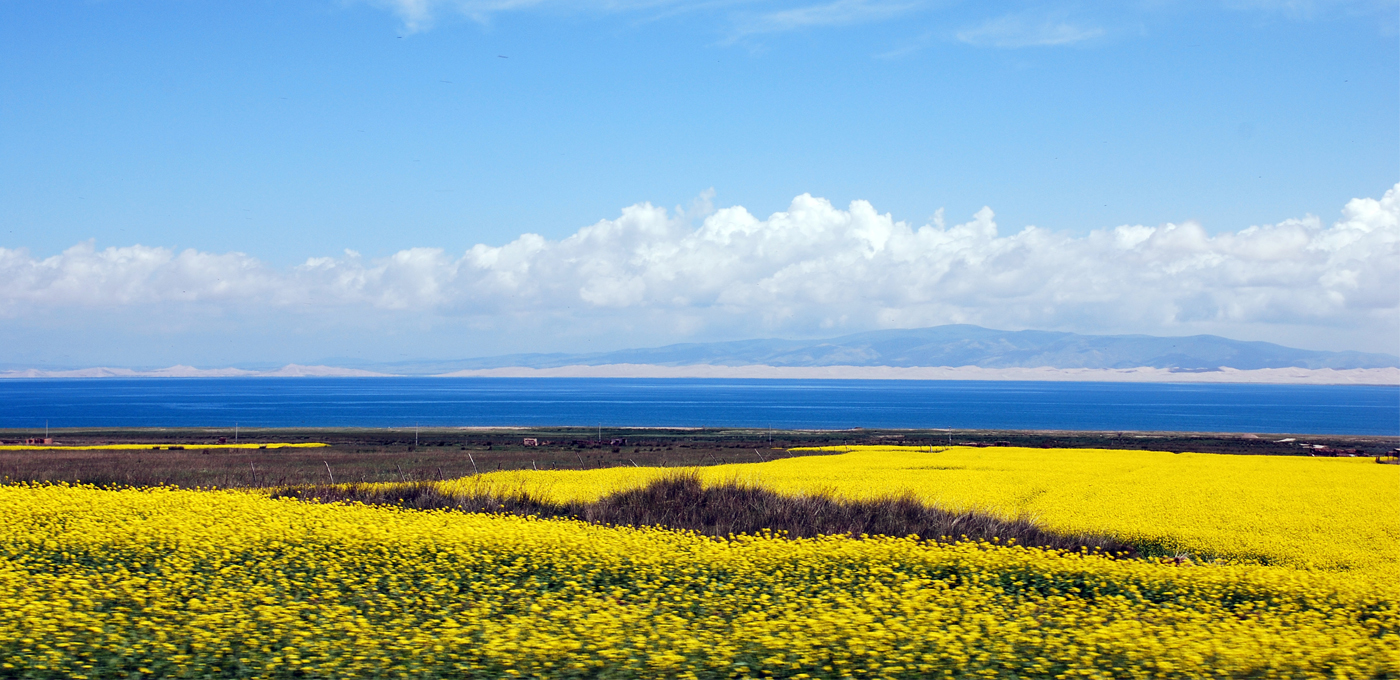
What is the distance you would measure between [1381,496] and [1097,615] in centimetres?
1598

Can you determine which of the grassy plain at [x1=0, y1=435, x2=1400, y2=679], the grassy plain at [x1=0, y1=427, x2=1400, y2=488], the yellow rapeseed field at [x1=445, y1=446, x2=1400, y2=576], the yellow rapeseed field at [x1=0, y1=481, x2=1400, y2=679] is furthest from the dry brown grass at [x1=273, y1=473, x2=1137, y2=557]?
the grassy plain at [x1=0, y1=427, x2=1400, y2=488]

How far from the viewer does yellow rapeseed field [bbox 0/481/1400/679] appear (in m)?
7.79

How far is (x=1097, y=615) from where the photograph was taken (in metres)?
10.1

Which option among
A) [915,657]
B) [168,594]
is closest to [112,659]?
[168,594]

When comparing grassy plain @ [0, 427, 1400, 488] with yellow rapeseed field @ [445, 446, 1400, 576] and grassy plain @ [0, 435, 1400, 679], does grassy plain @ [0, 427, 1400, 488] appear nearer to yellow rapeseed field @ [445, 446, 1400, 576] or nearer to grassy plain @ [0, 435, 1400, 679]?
grassy plain @ [0, 435, 1400, 679]

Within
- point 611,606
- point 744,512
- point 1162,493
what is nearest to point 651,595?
point 611,606

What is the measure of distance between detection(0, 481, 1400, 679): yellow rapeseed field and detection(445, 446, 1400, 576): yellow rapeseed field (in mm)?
2823

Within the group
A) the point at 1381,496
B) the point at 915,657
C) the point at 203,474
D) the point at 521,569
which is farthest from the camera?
the point at 203,474

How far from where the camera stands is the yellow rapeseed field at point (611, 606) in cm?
779

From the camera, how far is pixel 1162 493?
73.8 ft

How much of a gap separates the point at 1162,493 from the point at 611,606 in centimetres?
1730

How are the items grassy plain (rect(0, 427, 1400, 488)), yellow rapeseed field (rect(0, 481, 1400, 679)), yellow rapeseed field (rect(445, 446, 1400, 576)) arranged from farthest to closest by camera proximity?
grassy plain (rect(0, 427, 1400, 488))
yellow rapeseed field (rect(445, 446, 1400, 576))
yellow rapeseed field (rect(0, 481, 1400, 679))

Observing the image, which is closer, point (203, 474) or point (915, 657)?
point (915, 657)

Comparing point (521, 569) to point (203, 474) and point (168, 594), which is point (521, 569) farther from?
point (203, 474)
